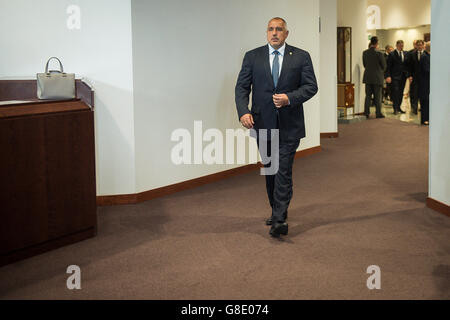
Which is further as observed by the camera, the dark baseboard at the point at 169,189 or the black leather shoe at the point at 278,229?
the dark baseboard at the point at 169,189

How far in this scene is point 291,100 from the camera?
4789mm

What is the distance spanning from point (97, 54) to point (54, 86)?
1091 mm

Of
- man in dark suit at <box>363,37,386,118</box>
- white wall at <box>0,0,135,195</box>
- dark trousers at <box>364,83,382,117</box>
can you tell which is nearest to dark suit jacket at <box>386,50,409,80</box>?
man in dark suit at <box>363,37,386,118</box>

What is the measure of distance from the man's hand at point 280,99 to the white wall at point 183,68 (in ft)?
6.50

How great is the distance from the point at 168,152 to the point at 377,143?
4936 mm

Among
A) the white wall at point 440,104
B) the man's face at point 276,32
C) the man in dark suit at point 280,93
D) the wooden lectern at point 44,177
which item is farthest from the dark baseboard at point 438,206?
the wooden lectern at point 44,177

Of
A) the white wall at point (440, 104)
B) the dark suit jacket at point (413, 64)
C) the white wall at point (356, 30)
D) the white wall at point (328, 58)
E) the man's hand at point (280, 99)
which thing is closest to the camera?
the man's hand at point (280, 99)

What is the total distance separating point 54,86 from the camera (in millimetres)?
4980

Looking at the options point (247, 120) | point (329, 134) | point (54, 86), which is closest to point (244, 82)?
point (247, 120)

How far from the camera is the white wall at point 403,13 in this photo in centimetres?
1742

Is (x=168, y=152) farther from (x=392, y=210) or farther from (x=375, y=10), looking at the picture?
(x=375, y=10)

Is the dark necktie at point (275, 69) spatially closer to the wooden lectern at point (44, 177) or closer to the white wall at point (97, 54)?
the wooden lectern at point (44, 177)

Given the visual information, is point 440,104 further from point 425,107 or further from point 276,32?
point 425,107
